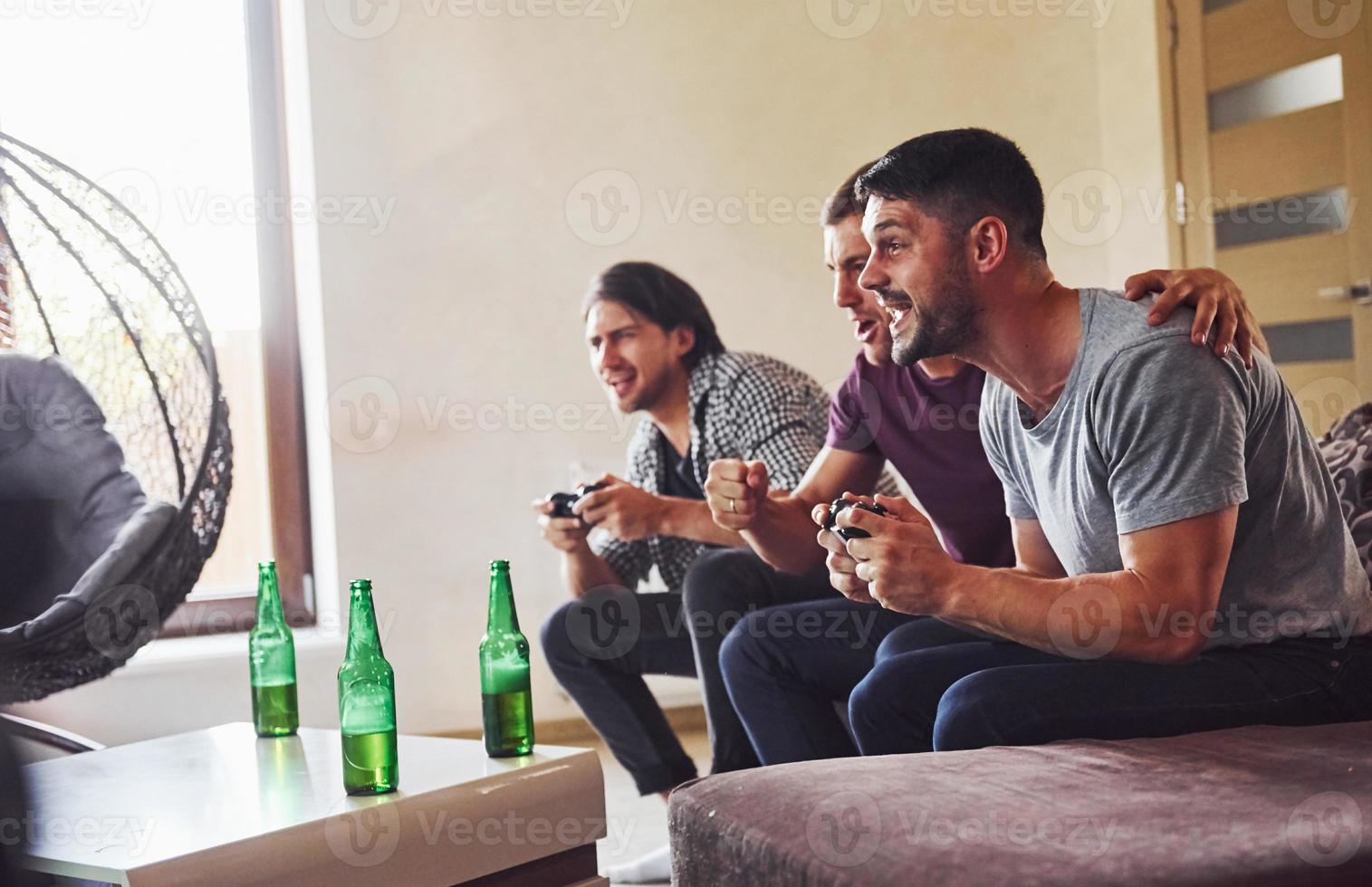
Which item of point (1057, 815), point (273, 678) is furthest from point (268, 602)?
point (1057, 815)

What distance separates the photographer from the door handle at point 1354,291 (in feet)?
12.3

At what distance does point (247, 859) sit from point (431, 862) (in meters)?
0.19

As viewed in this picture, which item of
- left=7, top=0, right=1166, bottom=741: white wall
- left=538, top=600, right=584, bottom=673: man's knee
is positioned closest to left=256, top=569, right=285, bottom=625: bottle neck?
left=538, top=600, right=584, bottom=673: man's knee

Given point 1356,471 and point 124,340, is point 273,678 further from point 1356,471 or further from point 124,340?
point 1356,471

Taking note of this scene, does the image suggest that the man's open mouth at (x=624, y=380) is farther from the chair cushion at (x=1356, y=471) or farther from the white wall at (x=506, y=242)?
the white wall at (x=506, y=242)

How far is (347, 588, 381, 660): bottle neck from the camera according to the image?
1.52 m

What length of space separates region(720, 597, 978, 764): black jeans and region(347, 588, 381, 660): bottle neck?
1.80ft

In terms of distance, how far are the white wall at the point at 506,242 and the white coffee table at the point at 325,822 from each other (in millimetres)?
2001

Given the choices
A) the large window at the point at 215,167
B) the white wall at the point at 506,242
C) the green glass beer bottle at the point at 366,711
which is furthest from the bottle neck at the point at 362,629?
the large window at the point at 215,167

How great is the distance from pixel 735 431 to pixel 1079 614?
3.62ft

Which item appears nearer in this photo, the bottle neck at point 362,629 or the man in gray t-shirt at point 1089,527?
the man in gray t-shirt at point 1089,527

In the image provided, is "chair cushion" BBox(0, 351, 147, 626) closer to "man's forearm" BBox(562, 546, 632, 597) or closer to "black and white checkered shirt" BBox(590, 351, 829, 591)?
"man's forearm" BBox(562, 546, 632, 597)

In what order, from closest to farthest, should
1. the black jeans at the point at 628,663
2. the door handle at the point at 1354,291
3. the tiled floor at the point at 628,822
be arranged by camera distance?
the black jeans at the point at 628,663 → the tiled floor at the point at 628,822 → the door handle at the point at 1354,291

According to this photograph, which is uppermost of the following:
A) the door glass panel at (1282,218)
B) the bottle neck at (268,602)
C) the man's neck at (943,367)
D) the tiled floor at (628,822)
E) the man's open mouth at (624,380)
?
the door glass panel at (1282,218)
